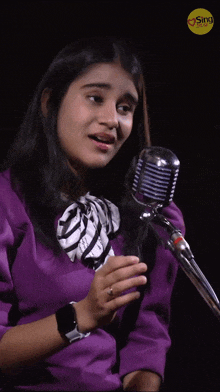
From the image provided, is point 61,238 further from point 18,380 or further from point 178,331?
point 178,331

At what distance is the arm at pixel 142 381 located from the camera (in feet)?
2.95

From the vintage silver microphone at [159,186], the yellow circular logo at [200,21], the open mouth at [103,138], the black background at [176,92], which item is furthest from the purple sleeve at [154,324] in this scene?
the yellow circular logo at [200,21]

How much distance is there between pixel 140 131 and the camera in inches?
42.8

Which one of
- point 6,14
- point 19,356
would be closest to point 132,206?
point 19,356

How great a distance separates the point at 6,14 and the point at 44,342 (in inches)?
33.8

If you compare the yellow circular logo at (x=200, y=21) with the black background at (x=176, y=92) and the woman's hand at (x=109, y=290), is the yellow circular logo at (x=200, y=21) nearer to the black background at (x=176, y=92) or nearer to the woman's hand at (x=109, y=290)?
the black background at (x=176, y=92)

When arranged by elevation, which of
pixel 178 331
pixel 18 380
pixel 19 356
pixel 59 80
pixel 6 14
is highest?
pixel 6 14

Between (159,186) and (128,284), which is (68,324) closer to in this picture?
(128,284)

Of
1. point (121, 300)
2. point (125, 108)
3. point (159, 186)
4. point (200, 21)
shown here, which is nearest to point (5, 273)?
point (121, 300)

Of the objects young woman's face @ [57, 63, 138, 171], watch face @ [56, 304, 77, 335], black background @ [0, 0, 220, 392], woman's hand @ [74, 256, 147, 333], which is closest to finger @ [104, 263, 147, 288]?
woman's hand @ [74, 256, 147, 333]

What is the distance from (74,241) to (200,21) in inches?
29.1

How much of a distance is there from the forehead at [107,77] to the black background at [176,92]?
16cm

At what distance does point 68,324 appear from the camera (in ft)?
2.30

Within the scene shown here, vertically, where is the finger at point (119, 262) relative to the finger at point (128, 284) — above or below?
above
